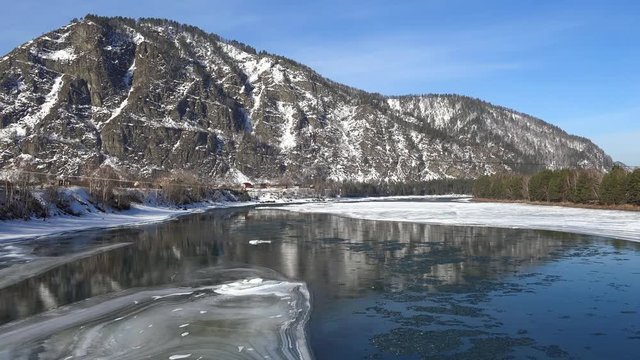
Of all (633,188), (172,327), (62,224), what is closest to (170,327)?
(172,327)

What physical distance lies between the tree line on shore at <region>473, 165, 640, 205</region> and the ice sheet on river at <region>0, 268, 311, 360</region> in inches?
3095

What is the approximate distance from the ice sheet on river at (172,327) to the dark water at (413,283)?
80 cm

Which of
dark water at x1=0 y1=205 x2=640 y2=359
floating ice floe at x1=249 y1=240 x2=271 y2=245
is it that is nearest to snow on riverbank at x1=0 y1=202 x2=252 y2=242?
dark water at x1=0 y1=205 x2=640 y2=359

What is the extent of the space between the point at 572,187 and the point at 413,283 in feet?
288

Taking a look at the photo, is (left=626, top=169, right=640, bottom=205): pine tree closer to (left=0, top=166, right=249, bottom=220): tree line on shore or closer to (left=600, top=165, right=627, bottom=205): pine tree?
(left=600, top=165, right=627, bottom=205): pine tree

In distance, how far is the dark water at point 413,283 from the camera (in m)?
15.3

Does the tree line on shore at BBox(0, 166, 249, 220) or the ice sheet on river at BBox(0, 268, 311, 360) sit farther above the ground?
the tree line on shore at BBox(0, 166, 249, 220)

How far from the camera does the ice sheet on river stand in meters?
14.5

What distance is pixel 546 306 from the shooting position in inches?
763

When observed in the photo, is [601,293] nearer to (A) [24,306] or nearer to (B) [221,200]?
(A) [24,306]

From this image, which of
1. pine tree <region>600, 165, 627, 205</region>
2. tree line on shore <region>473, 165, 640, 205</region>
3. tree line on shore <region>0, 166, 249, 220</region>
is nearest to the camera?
tree line on shore <region>0, 166, 249, 220</region>

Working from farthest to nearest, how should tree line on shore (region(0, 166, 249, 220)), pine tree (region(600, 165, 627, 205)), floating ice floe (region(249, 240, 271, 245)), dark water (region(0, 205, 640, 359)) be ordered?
pine tree (region(600, 165, 627, 205)), tree line on shore (region(0, 166, 249, 220)), floating ice floe (region(249, 240, 271, 245)), dark water (region(0, 205, 640, 359))

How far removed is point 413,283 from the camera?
24109 millimetres

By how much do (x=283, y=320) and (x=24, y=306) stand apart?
10924 mm
